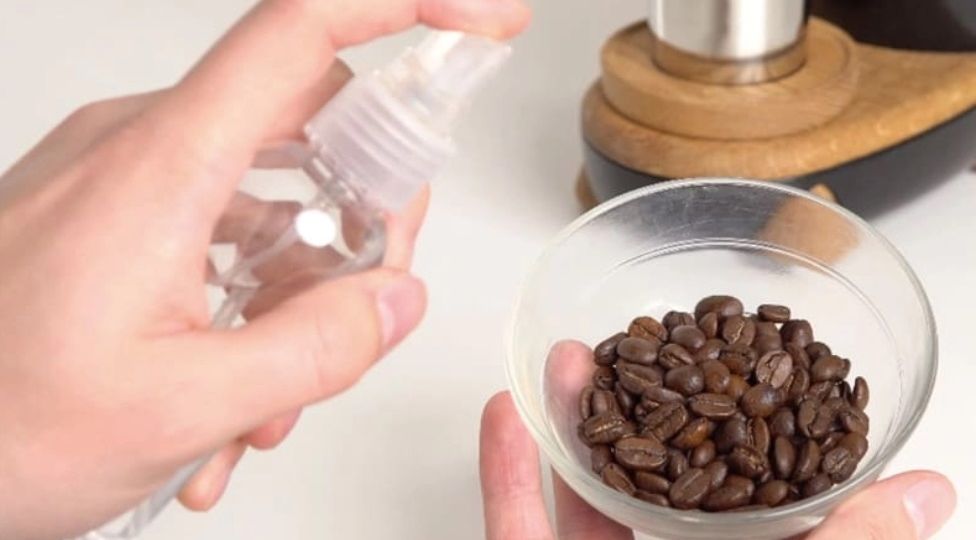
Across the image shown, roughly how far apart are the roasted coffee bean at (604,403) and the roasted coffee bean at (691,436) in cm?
3

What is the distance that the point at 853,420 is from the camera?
19.9 inches

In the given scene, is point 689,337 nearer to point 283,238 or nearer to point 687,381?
point 687,381

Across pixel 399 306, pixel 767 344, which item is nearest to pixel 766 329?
pixel 767 344

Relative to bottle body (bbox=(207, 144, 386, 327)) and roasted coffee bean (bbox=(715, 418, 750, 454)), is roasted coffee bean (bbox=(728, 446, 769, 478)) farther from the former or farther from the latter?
bottle body (bbox=(207, 144, 386, 327))

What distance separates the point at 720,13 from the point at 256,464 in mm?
301

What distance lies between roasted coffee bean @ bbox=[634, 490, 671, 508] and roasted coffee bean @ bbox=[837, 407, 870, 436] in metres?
0.08

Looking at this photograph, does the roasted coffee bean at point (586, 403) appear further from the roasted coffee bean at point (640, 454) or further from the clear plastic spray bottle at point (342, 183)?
the clear plastic spray bottle at point (342, 183)

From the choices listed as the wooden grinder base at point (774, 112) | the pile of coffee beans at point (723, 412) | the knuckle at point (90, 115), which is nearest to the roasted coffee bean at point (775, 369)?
the pile of coffee beans at point (723, 412)

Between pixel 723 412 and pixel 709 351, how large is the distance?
3cm

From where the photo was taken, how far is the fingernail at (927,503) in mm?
453

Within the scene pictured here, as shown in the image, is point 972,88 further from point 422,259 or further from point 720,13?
point 422,259

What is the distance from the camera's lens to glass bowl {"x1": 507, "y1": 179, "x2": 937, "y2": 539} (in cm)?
52

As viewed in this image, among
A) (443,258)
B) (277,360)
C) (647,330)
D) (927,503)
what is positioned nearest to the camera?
(277,360)

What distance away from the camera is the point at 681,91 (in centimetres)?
63
